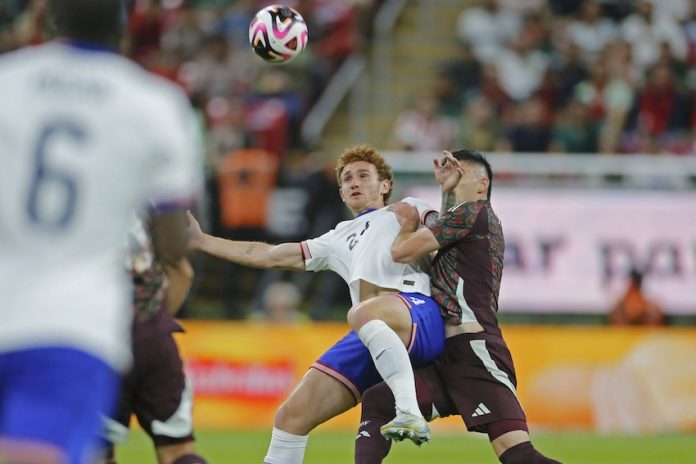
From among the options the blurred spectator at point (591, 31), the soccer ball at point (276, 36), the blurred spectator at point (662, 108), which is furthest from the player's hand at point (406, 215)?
the blurred spectator at point (591, 31)

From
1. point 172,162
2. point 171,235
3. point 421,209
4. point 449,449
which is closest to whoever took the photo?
point 172,162

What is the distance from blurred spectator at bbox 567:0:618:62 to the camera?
19.3m

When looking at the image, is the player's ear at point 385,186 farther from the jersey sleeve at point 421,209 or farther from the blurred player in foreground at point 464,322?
the blurred player in foreground at point 464,322

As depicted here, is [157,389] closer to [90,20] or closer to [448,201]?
[448,201]

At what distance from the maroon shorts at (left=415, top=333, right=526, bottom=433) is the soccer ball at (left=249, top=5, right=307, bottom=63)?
6.77 feet

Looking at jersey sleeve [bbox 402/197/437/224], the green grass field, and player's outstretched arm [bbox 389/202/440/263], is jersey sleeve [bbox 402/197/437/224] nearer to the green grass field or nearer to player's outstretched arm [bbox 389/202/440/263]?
player's outstretched arm [bbox 389/202/440/263]

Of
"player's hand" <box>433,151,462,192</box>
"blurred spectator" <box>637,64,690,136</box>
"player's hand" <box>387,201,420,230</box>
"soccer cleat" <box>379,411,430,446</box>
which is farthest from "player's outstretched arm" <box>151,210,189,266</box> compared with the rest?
"blurred spectator" <box>637,64,690,136</box>

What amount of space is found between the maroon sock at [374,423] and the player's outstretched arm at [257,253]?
96 centimetres

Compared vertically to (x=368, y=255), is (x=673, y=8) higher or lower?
higher

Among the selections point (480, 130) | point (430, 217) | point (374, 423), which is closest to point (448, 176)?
point (430, 217)

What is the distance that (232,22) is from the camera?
19922 millimetres

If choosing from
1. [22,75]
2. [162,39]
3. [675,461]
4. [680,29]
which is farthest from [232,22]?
[22,75]

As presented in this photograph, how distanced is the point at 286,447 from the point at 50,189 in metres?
3.98

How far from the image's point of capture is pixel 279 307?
1561 centimetres
